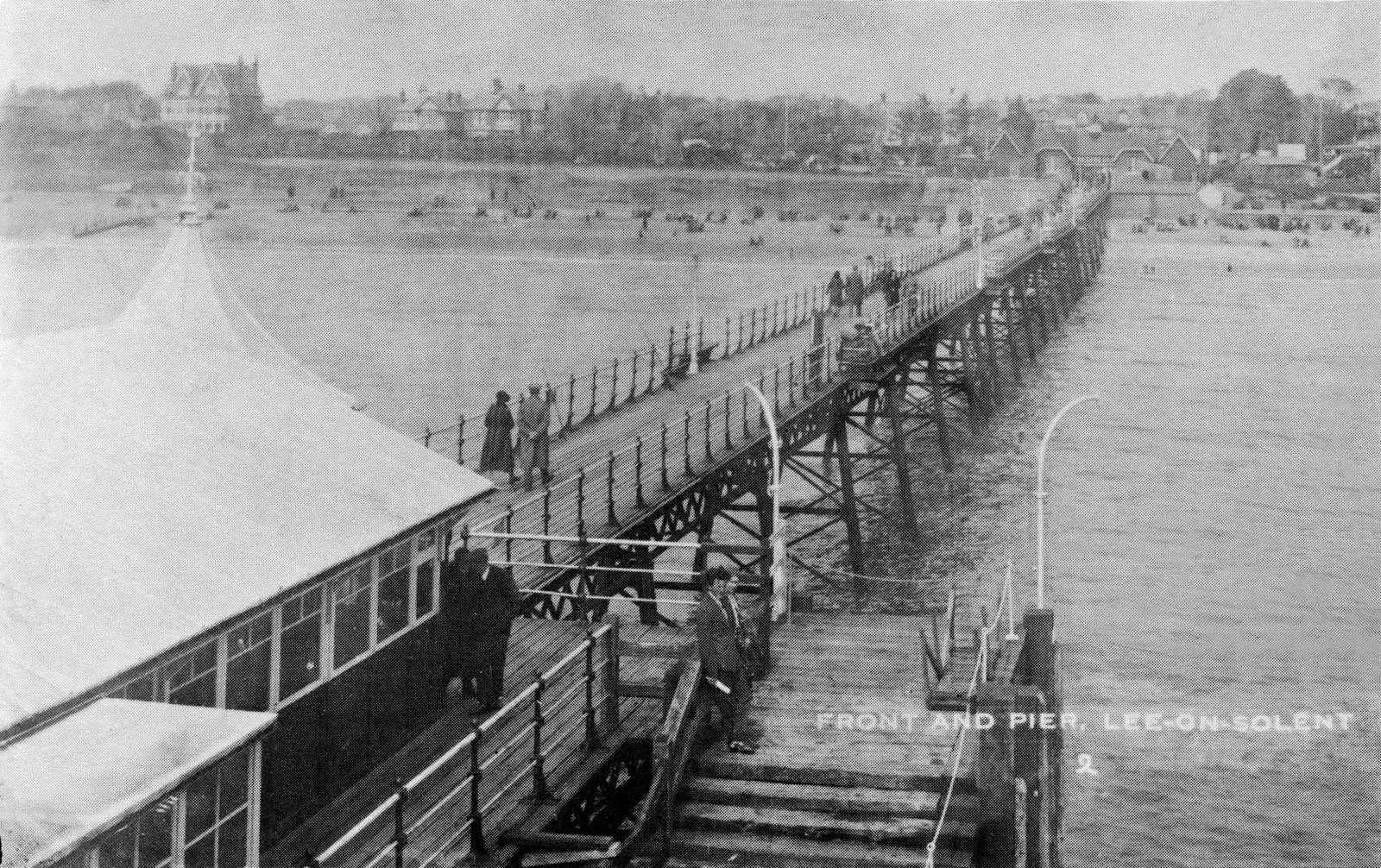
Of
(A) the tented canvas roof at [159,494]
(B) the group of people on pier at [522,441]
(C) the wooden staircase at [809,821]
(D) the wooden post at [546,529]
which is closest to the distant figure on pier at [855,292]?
(B) the group of people on pier at [522,441]

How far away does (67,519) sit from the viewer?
330 inches

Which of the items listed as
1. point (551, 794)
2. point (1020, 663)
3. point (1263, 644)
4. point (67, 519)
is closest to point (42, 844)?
point (67, 519)

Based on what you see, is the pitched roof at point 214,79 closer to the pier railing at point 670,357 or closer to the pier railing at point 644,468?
the pier railing at point 670,357

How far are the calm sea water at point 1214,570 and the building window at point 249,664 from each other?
13.5 m

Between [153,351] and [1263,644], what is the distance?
74.3 ft

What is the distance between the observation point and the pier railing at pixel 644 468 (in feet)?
55.1

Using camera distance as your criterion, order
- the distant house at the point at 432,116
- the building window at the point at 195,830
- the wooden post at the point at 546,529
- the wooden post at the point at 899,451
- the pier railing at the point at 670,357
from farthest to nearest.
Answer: the distant house at the point at 432,116 → the wooden post at the point at 899,451 → the pier railing at the point at 670,357 → the wooden post at the point at 546,529 → the building window at the point at 195,830

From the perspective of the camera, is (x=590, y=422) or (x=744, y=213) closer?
(x=590, y=422)

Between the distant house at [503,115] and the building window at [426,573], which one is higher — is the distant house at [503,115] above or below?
above

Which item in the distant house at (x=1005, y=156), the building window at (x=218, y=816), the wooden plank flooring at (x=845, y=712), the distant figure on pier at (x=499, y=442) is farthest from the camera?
the distant house at (x=1005, y=156)

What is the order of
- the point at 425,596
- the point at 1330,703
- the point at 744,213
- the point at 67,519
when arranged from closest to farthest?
the point at 67,519 → the point at 425,596 → the point at 1330,703 → the point at 744,213

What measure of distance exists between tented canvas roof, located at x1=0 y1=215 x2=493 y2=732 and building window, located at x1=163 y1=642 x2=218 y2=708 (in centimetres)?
30

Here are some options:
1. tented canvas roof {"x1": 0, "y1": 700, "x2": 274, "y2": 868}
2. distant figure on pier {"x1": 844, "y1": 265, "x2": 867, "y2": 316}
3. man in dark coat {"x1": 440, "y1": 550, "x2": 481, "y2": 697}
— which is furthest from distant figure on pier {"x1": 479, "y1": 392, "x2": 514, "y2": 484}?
distant figure on pier {"x1": 844, "y1": 265, "x2": 867, "y2": 316}

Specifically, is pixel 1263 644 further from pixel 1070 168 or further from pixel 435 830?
pixel 1070 168
